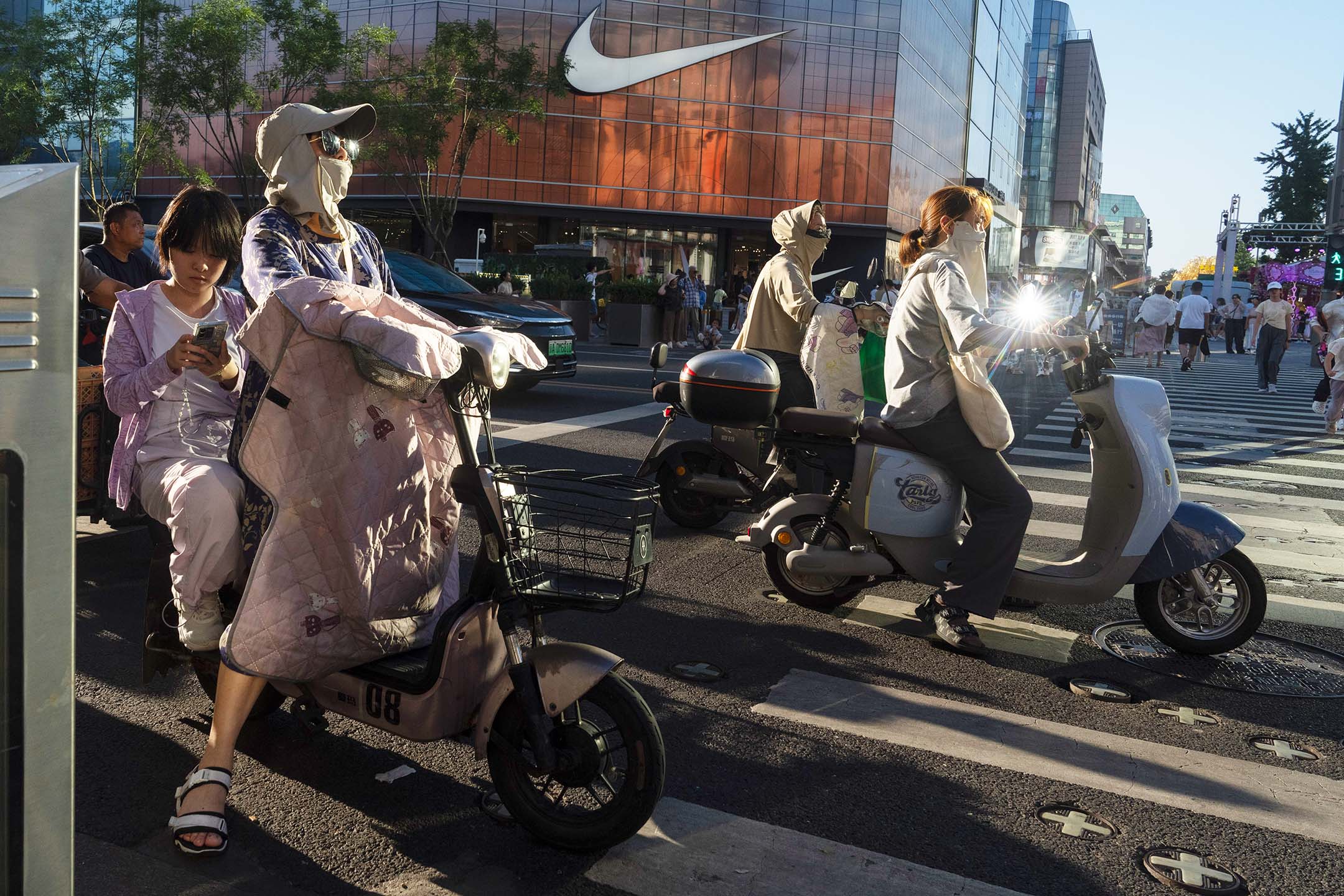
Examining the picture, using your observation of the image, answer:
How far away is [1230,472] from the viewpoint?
1032 cm

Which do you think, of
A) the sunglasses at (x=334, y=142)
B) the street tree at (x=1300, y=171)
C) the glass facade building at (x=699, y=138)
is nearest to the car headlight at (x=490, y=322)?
the sunglasses at (x=334, y=142)

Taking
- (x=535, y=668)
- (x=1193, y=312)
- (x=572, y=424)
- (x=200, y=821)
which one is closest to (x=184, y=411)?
(x=200, y=821)

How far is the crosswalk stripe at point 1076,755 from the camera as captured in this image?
135 inches

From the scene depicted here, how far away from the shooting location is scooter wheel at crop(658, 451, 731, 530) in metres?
6.93

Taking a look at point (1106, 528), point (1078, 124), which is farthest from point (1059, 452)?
point (1078, 124)

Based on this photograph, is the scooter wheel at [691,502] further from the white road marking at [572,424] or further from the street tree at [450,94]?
the street tree at [450,94]

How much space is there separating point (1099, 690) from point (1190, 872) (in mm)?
1468

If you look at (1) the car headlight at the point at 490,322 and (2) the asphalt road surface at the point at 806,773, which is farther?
(1) the car headlight at the point at 490,322

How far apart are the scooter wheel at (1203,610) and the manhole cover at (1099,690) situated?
1.61 feet

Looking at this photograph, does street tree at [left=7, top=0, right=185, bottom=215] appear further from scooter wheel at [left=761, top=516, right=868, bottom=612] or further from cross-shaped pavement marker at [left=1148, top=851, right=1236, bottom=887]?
cross-shaped pavement marker at [left=1148, top=851, right=1236, bottom=887]

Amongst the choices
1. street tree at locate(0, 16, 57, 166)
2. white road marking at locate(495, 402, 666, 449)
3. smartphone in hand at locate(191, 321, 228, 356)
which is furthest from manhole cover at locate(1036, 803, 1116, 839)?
street tree at locate(0, 16, 57, 166)

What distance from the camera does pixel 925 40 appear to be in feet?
165

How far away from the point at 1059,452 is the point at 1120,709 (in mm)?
7175

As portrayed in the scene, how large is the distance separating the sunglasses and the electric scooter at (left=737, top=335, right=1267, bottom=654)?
2.43 metres
